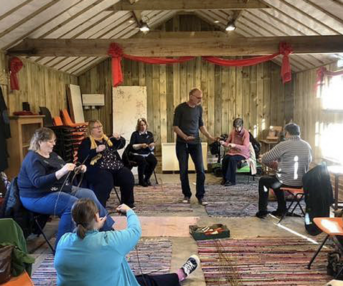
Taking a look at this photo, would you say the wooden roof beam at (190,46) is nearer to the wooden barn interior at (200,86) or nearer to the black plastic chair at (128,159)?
the wooden barn interior at (200,86)

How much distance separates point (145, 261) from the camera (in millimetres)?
3133

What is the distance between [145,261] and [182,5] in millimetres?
4020

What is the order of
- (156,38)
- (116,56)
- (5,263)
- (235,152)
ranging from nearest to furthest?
(5,263), (116,56), (156,38), (235,152)

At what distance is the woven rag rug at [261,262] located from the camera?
2791 millimetres

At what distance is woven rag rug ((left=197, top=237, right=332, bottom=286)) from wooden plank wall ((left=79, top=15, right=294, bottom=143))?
4935 millimetres

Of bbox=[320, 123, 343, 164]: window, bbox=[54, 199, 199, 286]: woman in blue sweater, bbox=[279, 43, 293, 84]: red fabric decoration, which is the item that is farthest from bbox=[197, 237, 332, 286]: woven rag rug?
bbox=[320, 123, 343, 164]: window

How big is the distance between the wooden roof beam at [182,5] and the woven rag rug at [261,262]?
3578 millimetres

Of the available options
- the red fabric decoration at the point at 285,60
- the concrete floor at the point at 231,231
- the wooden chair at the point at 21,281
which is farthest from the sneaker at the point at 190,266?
the red fabric decoration at the point at 285,60

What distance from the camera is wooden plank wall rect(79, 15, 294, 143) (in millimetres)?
8203

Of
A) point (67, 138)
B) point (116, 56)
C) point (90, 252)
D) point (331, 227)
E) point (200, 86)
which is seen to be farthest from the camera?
point (200, 86)

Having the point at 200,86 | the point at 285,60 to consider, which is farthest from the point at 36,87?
the point at 285,60

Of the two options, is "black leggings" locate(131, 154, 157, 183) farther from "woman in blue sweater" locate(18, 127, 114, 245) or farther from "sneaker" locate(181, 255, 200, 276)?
"sneaker" locate(181, 255, 200, 276)

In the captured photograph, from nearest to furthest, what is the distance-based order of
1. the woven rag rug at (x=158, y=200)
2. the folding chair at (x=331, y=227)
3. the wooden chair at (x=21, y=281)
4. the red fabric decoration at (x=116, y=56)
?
the wooden chair at (x=21, y=281) → the folding chair at (x=331, y=227) → the woven rag rug at (x=158, y=200) → the red fabric decoration at (x=116, y=56)

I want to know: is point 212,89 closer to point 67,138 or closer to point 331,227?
point 67,138
